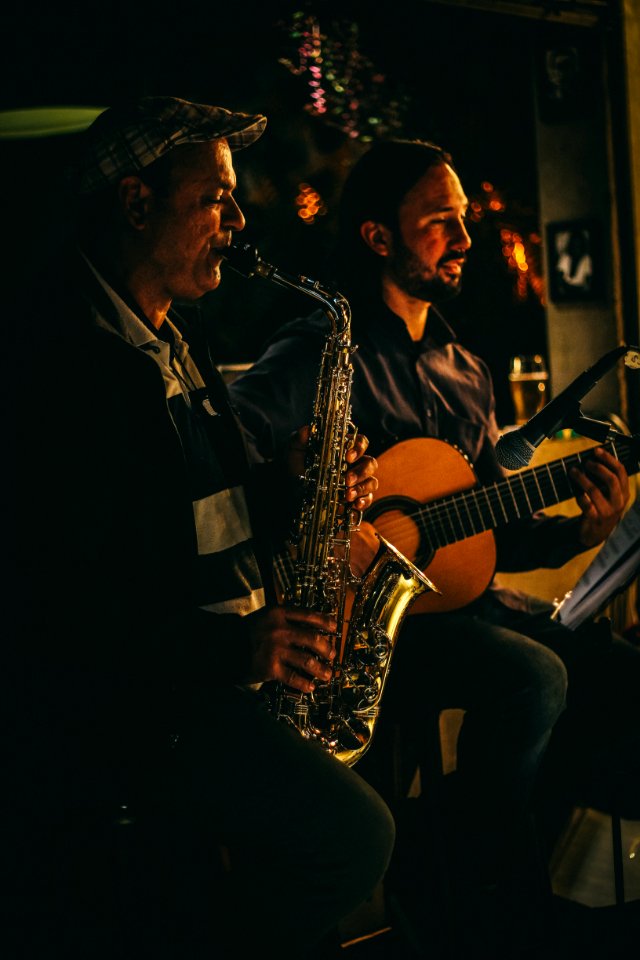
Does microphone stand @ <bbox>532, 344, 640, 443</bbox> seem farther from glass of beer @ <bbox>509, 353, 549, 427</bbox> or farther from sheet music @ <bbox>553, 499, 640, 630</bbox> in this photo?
glass of beer @ <bbox>509, 353, 549, 427</bbox>

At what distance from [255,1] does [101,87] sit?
860mm

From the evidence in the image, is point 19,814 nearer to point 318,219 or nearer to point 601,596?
point 601,596

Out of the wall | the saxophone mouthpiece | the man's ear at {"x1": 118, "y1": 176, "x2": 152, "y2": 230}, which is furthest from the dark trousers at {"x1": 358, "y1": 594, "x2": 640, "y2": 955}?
the wall

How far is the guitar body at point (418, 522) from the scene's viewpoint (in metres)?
2.68

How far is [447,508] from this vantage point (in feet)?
8.84

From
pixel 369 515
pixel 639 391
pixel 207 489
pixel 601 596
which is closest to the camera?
pixel 207 489

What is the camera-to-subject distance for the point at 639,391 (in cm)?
435

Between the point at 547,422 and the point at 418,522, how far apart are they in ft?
2.46

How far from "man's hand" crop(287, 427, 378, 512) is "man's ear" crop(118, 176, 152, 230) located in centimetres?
70

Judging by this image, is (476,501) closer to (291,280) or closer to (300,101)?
(291,280)

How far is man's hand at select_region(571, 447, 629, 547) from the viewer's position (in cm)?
262

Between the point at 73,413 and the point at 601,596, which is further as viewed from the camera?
the point at 601,596

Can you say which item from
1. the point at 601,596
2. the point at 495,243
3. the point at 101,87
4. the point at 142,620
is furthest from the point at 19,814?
the point at 495,243

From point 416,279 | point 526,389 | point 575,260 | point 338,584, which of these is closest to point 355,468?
point 338,584
